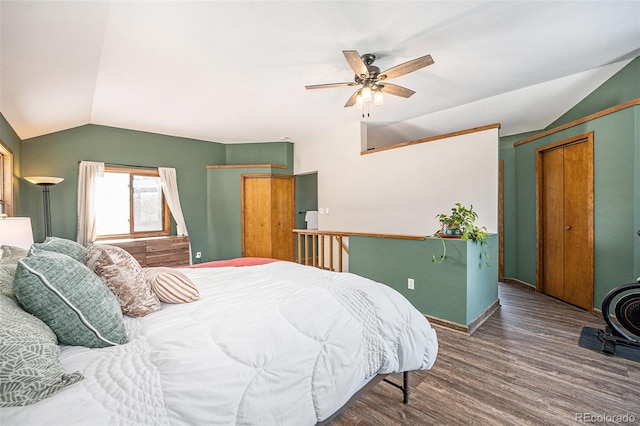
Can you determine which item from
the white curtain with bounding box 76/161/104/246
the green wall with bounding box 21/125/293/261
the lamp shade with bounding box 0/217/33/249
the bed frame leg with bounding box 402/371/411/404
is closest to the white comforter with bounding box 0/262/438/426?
the bed frame leg with bounding box 402/371/411/404

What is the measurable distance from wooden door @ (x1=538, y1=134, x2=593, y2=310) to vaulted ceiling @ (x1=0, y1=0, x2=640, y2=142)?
0.81 m

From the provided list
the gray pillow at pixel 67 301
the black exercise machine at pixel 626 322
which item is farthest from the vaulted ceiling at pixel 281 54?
the black exercise machine at pixel 626 322

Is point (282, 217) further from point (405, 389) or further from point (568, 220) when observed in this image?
point (568, 220)

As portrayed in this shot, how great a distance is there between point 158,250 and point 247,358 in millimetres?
4394

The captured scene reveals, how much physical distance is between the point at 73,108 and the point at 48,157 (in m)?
1.26

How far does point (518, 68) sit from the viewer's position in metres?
3.05

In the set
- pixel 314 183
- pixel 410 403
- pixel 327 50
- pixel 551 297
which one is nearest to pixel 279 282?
pixel 410 403

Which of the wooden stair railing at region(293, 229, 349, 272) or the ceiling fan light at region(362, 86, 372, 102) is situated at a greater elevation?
the ceiling fan light at region(362, 86, 372, 102)

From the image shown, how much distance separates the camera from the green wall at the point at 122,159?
412 centimetres

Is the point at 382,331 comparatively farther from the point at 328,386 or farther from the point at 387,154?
the point at 387,154

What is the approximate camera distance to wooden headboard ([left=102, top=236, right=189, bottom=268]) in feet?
14.6

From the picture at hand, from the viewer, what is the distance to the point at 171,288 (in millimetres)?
1543

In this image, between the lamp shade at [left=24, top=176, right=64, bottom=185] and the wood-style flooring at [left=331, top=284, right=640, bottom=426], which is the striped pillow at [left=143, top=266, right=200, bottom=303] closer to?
the wood-style flooring at [left=331, top=284, right=640, bottom=426]

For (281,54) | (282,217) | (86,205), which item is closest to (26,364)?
(281,54)
